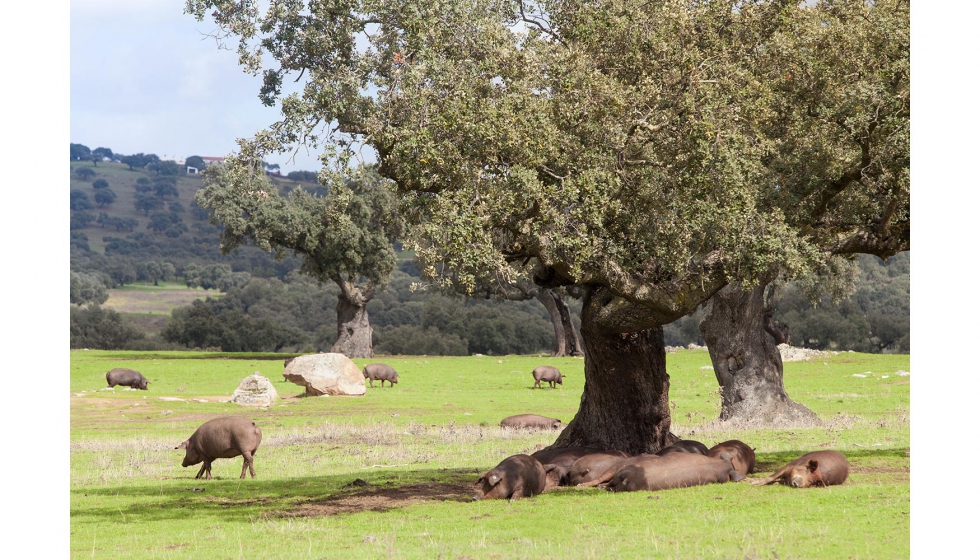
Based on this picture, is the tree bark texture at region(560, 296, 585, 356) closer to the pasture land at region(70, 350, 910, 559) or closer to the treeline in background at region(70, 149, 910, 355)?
the treeline in background at region(70, 149, 910, 355)

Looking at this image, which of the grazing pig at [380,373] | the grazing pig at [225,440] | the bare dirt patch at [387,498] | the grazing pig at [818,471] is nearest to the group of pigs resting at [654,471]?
the grazing pig at [818,471]

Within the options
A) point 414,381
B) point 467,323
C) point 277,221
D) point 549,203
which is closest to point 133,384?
point 414,381

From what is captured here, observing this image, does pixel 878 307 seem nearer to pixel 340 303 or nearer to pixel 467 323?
pixel 467 323

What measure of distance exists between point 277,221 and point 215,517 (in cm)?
4947

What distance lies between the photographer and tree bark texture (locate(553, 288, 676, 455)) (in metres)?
18.4

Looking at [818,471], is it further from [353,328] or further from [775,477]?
[353,328]

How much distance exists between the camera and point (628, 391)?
18.6 m

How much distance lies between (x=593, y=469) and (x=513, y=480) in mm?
1984

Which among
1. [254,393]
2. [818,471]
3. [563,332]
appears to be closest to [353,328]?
[563,332]

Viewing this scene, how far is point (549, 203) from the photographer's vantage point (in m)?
14.2

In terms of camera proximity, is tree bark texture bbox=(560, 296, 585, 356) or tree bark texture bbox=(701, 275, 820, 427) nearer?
tree bark texture bbox=(701, 275, 820, 427)

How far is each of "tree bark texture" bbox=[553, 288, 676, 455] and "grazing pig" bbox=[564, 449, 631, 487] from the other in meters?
1.94

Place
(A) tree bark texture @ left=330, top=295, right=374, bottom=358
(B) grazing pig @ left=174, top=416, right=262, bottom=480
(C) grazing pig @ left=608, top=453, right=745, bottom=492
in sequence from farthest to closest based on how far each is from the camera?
(A) tree bark texture @ left=330, top=295, right=374, bottom=358 < (B) grazing pig @ left=174, top=416, right=262, bottom=480 < (C) grazing pig @ left=608, top=453, right=745, bottom=492

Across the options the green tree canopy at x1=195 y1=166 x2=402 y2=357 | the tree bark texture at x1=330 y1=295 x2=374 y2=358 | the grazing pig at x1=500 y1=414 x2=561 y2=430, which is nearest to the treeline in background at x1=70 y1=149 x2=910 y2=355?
the green tree canopy at x1=195 y1=166 x2=402 y2=357
